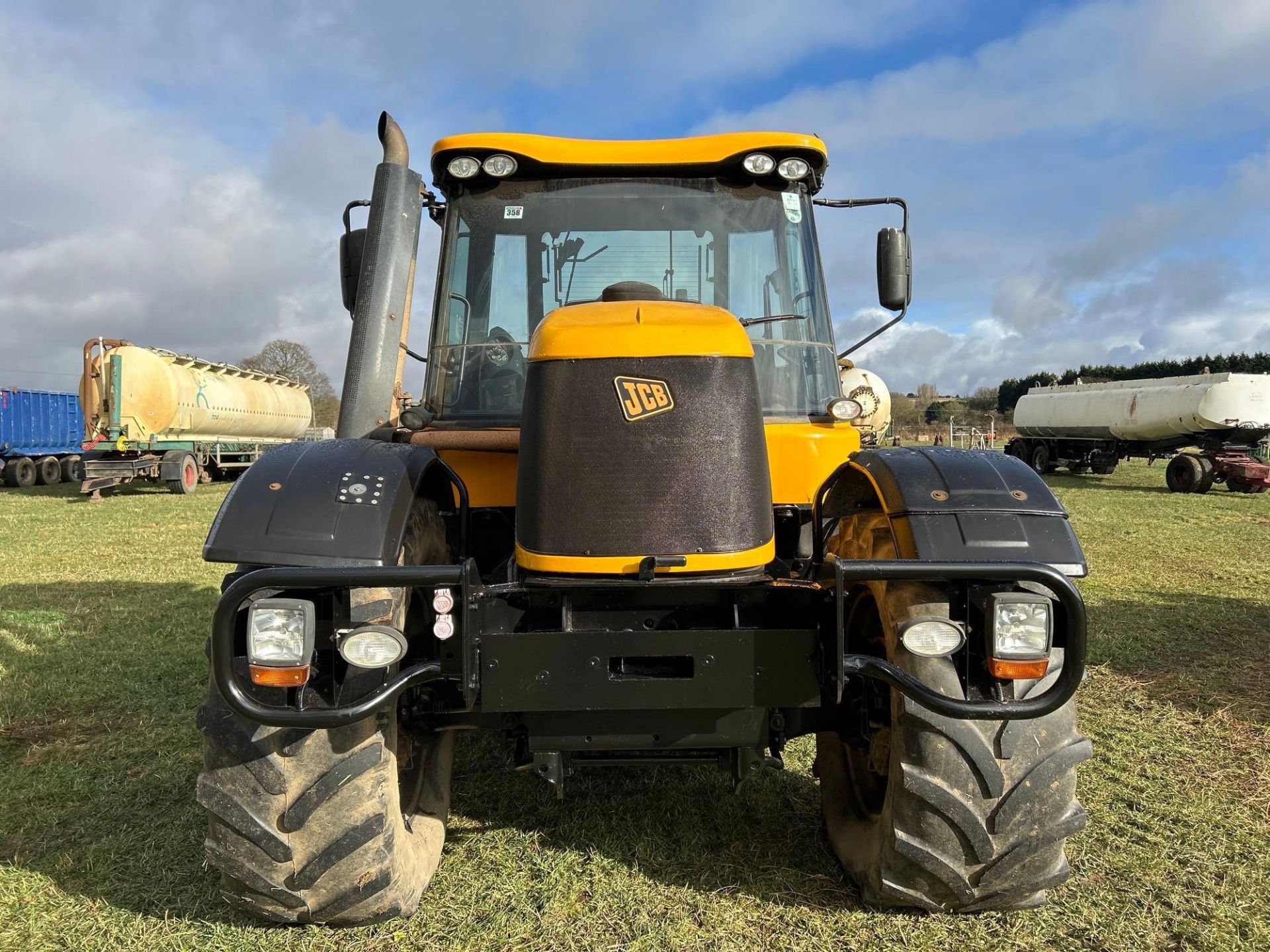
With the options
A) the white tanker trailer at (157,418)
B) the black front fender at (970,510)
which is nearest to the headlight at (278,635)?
the black front fender at (970,510)

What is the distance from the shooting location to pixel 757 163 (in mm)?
3508

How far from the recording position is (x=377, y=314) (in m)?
4.00

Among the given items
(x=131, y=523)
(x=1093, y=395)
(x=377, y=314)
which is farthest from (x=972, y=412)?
(x=377, y=314)

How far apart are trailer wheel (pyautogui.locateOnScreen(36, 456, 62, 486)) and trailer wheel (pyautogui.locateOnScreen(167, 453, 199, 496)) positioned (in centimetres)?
540

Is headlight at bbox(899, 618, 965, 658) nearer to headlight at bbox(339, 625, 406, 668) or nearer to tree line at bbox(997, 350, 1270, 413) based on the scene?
headlight at bbox(339, 625, 406, 668)

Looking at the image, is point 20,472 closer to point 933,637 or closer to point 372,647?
point 372,647

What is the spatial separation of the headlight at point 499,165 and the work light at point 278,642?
2003mm

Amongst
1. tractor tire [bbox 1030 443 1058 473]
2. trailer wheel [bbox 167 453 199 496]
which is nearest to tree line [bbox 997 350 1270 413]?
tractor tire [bbox 1030 443 1058 473]

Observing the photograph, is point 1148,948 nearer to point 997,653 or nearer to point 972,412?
point 997,653

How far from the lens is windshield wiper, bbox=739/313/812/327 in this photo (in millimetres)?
3471

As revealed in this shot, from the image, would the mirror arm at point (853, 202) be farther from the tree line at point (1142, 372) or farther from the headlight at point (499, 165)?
the tree line at point (1142, 372)

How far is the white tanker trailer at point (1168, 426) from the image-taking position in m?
18.6

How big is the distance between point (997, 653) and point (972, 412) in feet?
161

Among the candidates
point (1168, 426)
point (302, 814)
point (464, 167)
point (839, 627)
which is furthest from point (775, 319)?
point (1168, 426)
